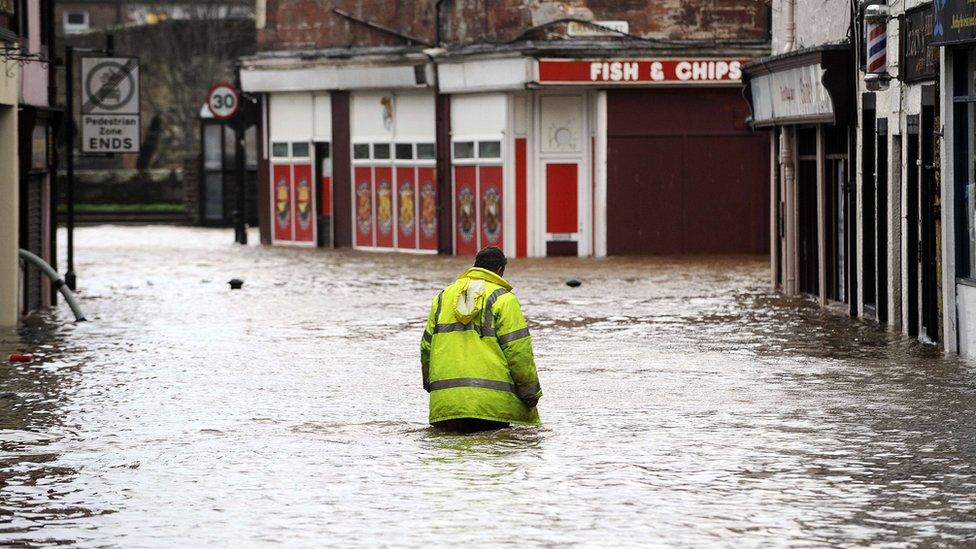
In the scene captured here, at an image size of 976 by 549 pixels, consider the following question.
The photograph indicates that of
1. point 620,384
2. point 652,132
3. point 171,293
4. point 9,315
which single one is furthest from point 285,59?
point 620,384

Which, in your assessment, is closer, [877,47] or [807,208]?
[877,47]

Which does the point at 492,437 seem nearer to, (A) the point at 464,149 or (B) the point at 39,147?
(B) the point at 39,147

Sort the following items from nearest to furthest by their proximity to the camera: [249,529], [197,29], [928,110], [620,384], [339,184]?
1. [249,529]
2. [620,384]
3. [928,110]
4. [339,184]
5. [197,29]

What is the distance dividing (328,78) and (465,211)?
475 cm

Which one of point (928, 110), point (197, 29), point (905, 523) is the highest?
point (197, 29)

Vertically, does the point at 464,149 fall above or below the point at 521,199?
above

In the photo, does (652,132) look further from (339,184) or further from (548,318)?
(548,318)

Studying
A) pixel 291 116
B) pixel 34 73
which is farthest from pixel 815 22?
pixel 291 116

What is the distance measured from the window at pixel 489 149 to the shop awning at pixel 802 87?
8935mm

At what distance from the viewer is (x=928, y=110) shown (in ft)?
60.1

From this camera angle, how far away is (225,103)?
140 ft

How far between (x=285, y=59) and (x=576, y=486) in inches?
1212

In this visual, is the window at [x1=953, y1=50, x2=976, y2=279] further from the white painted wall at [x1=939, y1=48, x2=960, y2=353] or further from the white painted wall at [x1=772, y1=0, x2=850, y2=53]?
the white painted wall at [x1=772, y1=0, x2=850, y2=53]

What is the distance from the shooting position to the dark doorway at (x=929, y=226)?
59.5 ft
